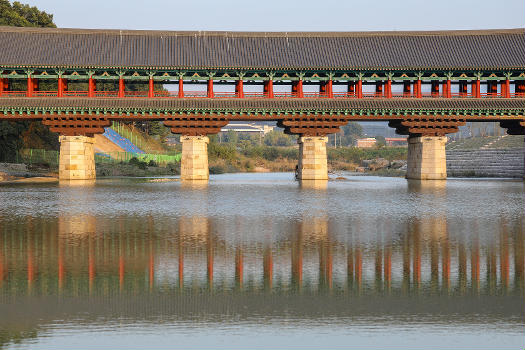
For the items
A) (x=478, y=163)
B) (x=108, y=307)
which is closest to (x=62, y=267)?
(x=108, y=307)

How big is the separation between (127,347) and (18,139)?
2513 inches

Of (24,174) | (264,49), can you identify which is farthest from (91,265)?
(264,49)

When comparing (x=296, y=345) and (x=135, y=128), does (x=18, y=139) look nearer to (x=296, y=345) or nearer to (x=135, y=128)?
(x=135, y=128)

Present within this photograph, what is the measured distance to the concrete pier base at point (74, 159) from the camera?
5656 centimetres

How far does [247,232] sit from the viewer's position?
2139 cm

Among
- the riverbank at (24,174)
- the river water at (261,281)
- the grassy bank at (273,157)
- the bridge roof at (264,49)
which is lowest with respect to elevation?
the river water at (261,281)

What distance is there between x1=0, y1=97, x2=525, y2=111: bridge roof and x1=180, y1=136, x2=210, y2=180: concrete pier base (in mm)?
2866

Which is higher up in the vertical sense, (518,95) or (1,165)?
(518,95)

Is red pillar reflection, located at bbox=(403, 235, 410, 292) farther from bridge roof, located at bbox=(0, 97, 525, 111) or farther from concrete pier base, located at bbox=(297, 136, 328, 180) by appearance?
bridge roof, located at bbox=(0, 97, 525, 111)

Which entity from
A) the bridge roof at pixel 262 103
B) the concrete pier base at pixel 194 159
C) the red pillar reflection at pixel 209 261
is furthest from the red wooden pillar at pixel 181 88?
the red pillar reflection at pixel 209 261

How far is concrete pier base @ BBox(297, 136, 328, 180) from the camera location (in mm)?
58688

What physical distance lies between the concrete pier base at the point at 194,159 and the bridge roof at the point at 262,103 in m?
2.87

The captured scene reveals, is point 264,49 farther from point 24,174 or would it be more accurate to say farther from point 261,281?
point 261,281

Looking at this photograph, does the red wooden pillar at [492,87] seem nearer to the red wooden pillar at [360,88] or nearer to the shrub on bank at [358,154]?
the red wooden pillar at [360,88]
